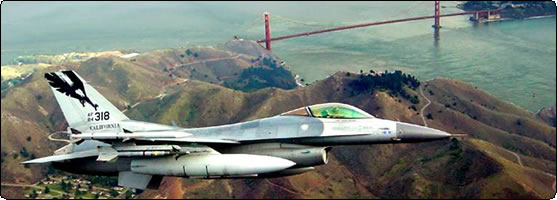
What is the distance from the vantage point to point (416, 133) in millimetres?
18109

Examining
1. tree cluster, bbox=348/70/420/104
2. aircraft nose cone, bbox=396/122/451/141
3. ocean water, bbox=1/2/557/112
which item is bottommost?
tree cluster, bbox=348/70/420/104

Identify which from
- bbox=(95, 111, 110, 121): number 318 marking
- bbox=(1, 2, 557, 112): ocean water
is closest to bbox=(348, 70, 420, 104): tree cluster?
bbox=(1, 2, 557, 112): ocean water

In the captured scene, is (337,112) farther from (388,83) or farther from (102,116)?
(388,83)

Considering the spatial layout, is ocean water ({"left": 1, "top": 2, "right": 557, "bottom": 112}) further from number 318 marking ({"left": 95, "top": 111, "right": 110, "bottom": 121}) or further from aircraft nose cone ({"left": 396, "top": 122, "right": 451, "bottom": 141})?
number 318 marking ({"left": 95, "top": 111, "right": 110, "bottom": 121})

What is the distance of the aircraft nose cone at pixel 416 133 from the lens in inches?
704

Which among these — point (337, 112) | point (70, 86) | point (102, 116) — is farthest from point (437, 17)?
point (70, 86)

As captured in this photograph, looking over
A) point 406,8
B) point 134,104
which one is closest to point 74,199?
point 134,104

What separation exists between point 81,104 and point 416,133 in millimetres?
15695

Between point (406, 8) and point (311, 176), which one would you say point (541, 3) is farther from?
point (311, 176)

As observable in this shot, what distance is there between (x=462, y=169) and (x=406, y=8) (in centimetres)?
12995

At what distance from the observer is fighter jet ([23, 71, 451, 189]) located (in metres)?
18.3

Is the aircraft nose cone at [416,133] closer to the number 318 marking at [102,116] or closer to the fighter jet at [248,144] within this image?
the fighter jet at [248,144]

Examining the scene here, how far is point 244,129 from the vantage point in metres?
19.5

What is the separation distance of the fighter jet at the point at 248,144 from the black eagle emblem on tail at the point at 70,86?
3301 millimetres
